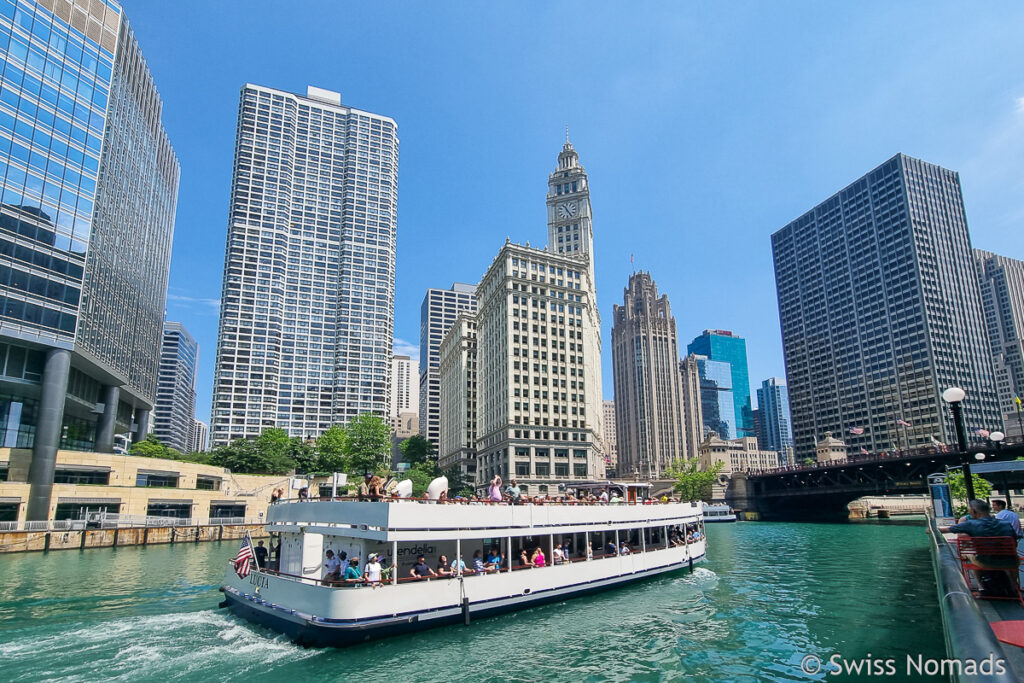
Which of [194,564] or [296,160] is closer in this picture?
[194,564]

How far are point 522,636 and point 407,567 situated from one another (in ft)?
16.5

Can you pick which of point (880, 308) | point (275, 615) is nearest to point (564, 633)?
point (275, 615)

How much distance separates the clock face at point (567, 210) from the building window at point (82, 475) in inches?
4014

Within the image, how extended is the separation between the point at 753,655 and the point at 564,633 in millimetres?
6183

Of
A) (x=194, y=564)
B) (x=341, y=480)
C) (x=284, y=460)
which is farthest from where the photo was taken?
(x=284, y=460)

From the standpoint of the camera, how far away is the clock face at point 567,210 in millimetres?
133500

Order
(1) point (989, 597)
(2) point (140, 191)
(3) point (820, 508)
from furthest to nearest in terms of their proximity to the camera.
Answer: (3) point (820, 508) < (2) point (140, 191) < (1) point (989, 597)

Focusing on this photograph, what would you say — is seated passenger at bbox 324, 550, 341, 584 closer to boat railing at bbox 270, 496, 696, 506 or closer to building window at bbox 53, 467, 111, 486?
boat railing at bbox 270, 496, 696, 506

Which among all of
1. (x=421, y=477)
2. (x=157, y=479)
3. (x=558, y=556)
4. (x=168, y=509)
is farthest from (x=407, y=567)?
(x=421, y=477)

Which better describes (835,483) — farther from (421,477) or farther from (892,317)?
(892,317)

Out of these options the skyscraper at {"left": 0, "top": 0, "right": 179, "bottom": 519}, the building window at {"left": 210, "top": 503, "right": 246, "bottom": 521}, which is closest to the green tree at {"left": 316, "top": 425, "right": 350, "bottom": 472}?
the building window at {"left": 210, "top": 503, "right": 246, "bottom": 521}

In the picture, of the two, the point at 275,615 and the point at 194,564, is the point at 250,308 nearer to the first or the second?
the point at 194,564

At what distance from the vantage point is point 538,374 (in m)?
95.5

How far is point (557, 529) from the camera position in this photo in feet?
85.3
